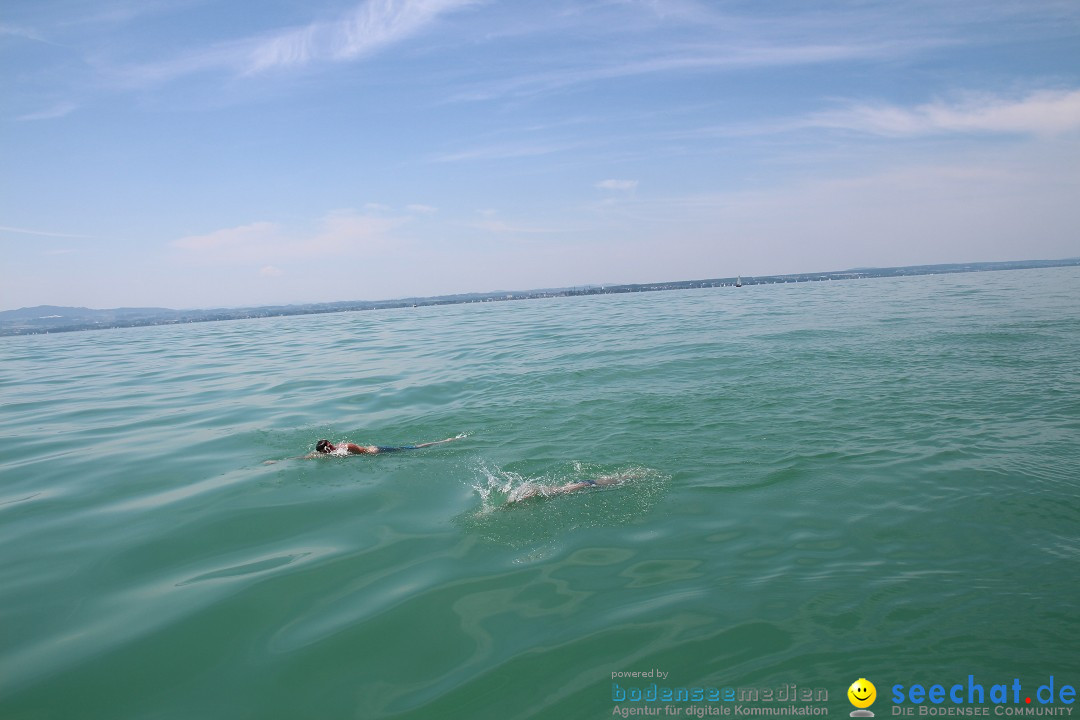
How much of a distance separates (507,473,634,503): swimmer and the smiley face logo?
171 inches

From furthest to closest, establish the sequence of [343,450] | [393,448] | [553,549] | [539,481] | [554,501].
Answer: [393,448] → [343,450] → [539,481] → [554,501] → [553,549]

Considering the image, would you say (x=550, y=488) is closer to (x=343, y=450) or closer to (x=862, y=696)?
(x=343, y=450)

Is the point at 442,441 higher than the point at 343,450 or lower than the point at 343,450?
lower

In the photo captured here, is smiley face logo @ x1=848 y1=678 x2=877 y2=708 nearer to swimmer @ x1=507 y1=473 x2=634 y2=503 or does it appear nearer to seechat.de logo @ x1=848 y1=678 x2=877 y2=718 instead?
seechat.de logo @ x1=848 y1=678 x2=877 y2=718

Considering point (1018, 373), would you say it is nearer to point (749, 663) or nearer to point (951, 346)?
point (951, 346)

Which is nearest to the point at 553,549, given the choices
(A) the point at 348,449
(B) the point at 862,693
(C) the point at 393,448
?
(B) the point at 862,693

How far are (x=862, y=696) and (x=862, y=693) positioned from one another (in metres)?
0.02

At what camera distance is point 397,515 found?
770cm

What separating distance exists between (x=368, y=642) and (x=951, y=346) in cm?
1805

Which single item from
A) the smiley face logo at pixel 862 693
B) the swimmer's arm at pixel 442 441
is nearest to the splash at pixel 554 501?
the swimmer's arm at pixel 442 441

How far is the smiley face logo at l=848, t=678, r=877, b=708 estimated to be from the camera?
155 inches

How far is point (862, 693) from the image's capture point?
158 inches

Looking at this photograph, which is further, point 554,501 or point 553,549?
point 554,501

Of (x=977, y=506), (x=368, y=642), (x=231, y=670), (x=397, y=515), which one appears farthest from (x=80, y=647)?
(x=977, y=506)
